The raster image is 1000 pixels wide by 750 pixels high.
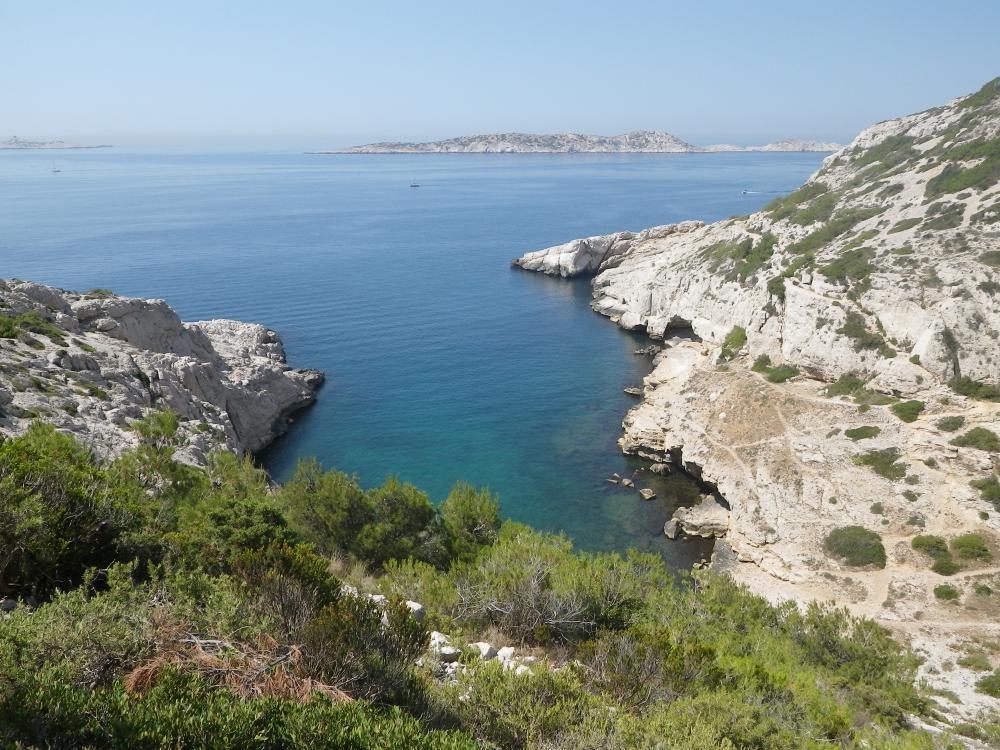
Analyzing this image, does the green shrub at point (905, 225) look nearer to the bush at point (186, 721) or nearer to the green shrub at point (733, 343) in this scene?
the green shrub at point (733, 343)

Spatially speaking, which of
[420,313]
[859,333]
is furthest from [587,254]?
[859,333]

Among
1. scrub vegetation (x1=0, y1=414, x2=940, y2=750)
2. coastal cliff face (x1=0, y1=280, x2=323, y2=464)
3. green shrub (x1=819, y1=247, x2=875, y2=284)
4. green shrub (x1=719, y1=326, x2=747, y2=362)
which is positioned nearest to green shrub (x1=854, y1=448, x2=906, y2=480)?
scrub vegetation (x1=0, y1=414, x2=940, y2=750)

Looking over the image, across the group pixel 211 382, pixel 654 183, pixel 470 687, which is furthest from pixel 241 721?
pixel 654 183

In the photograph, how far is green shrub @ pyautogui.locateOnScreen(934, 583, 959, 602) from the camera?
26.5 meters

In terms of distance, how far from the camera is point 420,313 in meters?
70.5

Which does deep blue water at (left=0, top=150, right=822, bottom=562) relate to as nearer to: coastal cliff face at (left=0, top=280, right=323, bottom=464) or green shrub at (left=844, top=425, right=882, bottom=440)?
coastal cliff face at (left=0, top=280, right=323, bottom=464)

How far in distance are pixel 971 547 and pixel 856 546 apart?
4552 mm

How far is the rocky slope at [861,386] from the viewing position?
28.8 m

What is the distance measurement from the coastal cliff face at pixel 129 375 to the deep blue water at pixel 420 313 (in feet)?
10.3

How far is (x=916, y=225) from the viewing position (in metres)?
52.8

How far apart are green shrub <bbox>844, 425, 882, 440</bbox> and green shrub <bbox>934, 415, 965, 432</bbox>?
9.83ft

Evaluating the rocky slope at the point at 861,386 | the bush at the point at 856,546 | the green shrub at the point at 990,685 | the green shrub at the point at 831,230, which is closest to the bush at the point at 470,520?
the rocky slope at the point at 861,386

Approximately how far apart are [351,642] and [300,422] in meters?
39.9

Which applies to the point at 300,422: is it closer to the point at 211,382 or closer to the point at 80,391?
the point at 211,382
